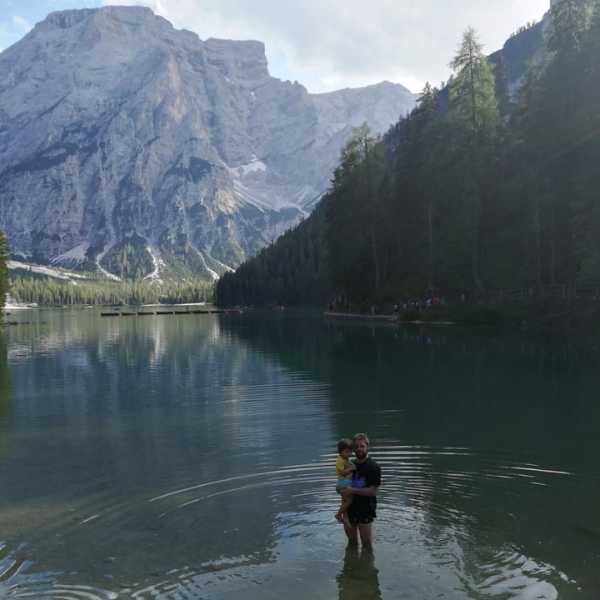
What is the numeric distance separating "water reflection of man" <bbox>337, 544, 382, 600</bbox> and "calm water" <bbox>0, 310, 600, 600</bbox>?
0.04 m

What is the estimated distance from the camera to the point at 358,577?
985 cm

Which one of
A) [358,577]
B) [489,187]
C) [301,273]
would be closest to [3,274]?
[489,187]

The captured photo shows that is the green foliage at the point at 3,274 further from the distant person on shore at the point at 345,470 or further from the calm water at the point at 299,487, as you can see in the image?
the distant person on shore at the point at 345,470

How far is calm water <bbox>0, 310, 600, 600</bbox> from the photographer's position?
9.92 meters

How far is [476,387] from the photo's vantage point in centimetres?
2797

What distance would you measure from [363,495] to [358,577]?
1.27 meters

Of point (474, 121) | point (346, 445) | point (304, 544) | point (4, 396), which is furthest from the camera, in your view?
point (474, 121)

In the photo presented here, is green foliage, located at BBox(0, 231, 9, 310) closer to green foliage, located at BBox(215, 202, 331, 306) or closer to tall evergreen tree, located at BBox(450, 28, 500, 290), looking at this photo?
tall evergreen tree, located at BBox(450, 28, 500, 290)

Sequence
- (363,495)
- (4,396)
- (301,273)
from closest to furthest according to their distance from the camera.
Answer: (363,495), (4,396), (301,273)

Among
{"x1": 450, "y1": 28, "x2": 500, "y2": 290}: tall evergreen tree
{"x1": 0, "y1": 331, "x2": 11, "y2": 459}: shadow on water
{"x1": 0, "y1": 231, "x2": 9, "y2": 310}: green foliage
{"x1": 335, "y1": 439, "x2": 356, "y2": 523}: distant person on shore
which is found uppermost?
{"x1": 450, "y1": 28, "x2": 500, "y2": 290}: tall evergreen tree

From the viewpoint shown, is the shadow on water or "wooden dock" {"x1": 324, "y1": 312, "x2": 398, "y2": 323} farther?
"wooden dock" {"x1": 324, "y1": 312, "x2": 398, "y2": 323}

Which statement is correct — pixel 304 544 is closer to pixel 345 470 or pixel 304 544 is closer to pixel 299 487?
pixel 345 470

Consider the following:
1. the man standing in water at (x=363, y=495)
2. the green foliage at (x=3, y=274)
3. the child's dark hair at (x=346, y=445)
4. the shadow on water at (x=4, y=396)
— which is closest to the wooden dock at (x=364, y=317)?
the shadow on water at (x=4, y=396)

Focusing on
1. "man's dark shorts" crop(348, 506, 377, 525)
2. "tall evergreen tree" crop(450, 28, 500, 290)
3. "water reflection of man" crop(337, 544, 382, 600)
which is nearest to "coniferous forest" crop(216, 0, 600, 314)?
"tall evergreen tree" crop(450, 28, 500, 290)
